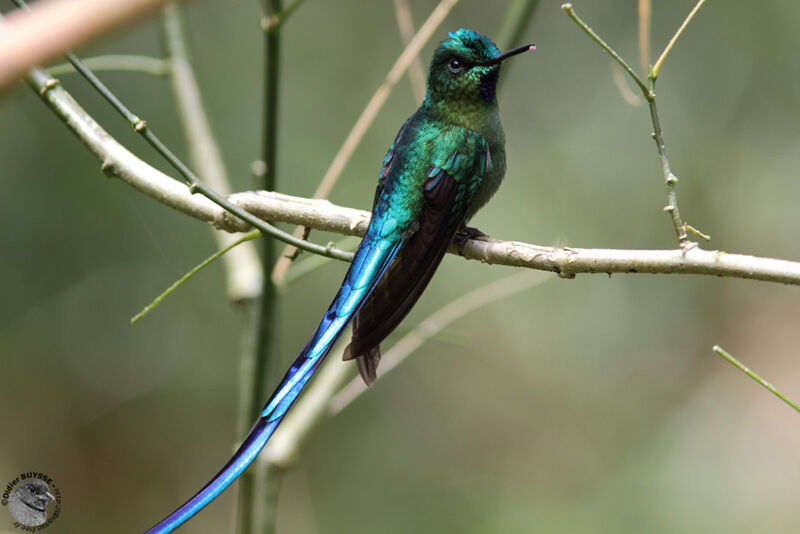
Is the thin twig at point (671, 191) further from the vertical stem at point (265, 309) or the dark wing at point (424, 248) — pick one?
the vertical stem at point (265, 309)

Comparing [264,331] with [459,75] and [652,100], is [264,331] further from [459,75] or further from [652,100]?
[652,100]

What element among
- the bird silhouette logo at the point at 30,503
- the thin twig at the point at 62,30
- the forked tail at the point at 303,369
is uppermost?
the forked tail at the point at 303,369

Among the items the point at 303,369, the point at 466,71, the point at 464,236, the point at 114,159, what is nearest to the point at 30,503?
the point at 303,369

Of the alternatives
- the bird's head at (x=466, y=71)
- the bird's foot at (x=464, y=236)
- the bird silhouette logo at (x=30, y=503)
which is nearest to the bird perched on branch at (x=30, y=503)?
the bird silhouette logo at (x=30, y=503)

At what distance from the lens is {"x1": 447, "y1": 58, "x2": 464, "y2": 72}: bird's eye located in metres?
2.73

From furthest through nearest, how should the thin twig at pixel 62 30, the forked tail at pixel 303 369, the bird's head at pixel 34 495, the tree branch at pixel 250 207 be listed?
the bird's head at pixel 34 495 → the tree branch at pixel 250 207 → the forked tail at pixel 303 369 → the thin twig at pixel 62 30

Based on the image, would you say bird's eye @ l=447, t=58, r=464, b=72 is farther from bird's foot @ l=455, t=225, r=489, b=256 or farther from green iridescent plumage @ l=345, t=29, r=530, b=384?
bird's foot @ l=455, t=225, r=489, b=256

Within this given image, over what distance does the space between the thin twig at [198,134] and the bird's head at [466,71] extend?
80 centimetres

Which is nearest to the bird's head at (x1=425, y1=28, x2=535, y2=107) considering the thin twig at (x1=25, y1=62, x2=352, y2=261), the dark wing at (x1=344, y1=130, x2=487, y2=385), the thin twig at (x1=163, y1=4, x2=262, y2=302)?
the dark wing at (x1=344, y1=130, x2=487, y2=385)

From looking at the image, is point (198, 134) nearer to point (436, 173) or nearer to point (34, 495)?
point (436, 173)

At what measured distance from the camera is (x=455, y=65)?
2740 millimetres

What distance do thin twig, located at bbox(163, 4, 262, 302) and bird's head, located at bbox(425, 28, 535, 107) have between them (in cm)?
80

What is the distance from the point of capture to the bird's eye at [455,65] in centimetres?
273

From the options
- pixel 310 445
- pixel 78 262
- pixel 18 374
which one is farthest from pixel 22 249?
pixel 310 445
